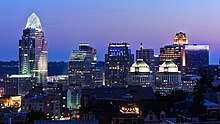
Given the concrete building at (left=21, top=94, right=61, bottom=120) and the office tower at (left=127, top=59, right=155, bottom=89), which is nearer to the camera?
the concrete building at (left=21, top=94, right=61, bottom=120)

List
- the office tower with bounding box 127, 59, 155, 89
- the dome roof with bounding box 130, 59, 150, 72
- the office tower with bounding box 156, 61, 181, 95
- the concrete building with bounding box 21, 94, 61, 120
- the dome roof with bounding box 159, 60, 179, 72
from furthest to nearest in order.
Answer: the dome roof with bounding box 159, 60, 179, 72
the dome roof with bounding box 130, 59, 150, 72
the office tower with bounding box 127, 59, 155, 89
the office tower with bounding box 156, 61, 181, 95
the concrete building with bounding box 21, 94, 61, 120

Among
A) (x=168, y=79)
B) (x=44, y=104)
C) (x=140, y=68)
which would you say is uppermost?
(x=140, y=68)

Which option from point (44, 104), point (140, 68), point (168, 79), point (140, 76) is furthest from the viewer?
point (140, 68)

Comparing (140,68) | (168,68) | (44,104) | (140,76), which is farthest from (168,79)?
(44,104)

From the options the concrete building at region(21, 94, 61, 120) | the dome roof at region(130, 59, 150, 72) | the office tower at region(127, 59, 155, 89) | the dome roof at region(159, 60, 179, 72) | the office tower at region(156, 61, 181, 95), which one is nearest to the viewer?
the concrete building at region(21, 94, 61, 120)

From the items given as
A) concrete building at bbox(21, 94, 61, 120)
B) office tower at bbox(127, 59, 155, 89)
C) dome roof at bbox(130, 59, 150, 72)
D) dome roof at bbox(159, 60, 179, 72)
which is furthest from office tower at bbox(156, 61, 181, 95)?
concrete building at bbox(21, 94, 61, 120)

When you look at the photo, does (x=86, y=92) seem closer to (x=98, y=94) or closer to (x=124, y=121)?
(x=98, y=94)

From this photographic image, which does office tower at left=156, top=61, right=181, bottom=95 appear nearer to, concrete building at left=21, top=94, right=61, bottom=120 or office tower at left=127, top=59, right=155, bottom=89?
office tower at left=127, top=59, right=155, bottom=89

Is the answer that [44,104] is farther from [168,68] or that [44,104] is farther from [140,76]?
[168,68]

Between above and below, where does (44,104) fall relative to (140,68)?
below

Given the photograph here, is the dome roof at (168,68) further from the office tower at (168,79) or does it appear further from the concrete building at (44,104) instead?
the concrete building at (44,104)

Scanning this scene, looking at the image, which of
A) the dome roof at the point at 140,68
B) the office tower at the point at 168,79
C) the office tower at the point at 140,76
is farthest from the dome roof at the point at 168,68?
the dome roof at the point at 140,68

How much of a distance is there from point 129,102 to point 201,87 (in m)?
9.27

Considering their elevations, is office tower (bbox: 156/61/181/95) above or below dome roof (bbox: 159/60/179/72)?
below
